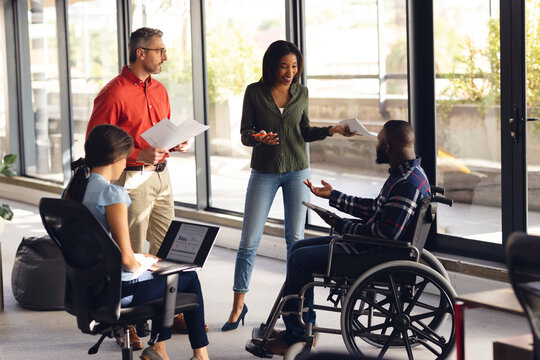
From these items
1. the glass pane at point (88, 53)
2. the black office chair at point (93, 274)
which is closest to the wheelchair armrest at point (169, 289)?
the black office chair at point (93, 274)

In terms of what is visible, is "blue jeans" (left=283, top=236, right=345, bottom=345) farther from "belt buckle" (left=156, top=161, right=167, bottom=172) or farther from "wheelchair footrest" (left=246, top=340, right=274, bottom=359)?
"belt buckle" (left=156, top=161, right=167, bottom=172)

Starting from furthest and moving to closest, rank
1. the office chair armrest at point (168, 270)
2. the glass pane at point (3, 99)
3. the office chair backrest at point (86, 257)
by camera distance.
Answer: the glass pane at point (3, 99) → the office chair armrest at point (168, 270) → the office chair backrest at point (86, 257)

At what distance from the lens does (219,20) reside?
7.00m

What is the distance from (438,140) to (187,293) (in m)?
2.48

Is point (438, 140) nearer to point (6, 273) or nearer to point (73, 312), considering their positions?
point (73, 312)

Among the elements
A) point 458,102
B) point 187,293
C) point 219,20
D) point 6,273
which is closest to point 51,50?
point 219,20

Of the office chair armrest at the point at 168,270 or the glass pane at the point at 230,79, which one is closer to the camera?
the office chair armrest at the point at 168,270

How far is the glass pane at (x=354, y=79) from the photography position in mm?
5359

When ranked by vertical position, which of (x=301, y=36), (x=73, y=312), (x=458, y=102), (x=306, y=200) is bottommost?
(x=73, y=312)

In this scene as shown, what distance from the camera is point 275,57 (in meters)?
3.92

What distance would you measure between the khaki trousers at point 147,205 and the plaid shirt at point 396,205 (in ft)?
3.09

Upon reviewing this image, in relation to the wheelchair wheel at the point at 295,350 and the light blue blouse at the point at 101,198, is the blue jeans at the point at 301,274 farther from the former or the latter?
the light blue blouse at the point at 101,198

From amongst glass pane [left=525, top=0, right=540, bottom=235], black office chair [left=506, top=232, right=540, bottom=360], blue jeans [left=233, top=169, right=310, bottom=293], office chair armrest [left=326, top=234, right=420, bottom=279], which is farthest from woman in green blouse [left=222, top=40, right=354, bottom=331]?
black office chair [left=506, top=232, right=540, bottom=360]

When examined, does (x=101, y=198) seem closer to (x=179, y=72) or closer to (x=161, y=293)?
(x=161, y=293)
